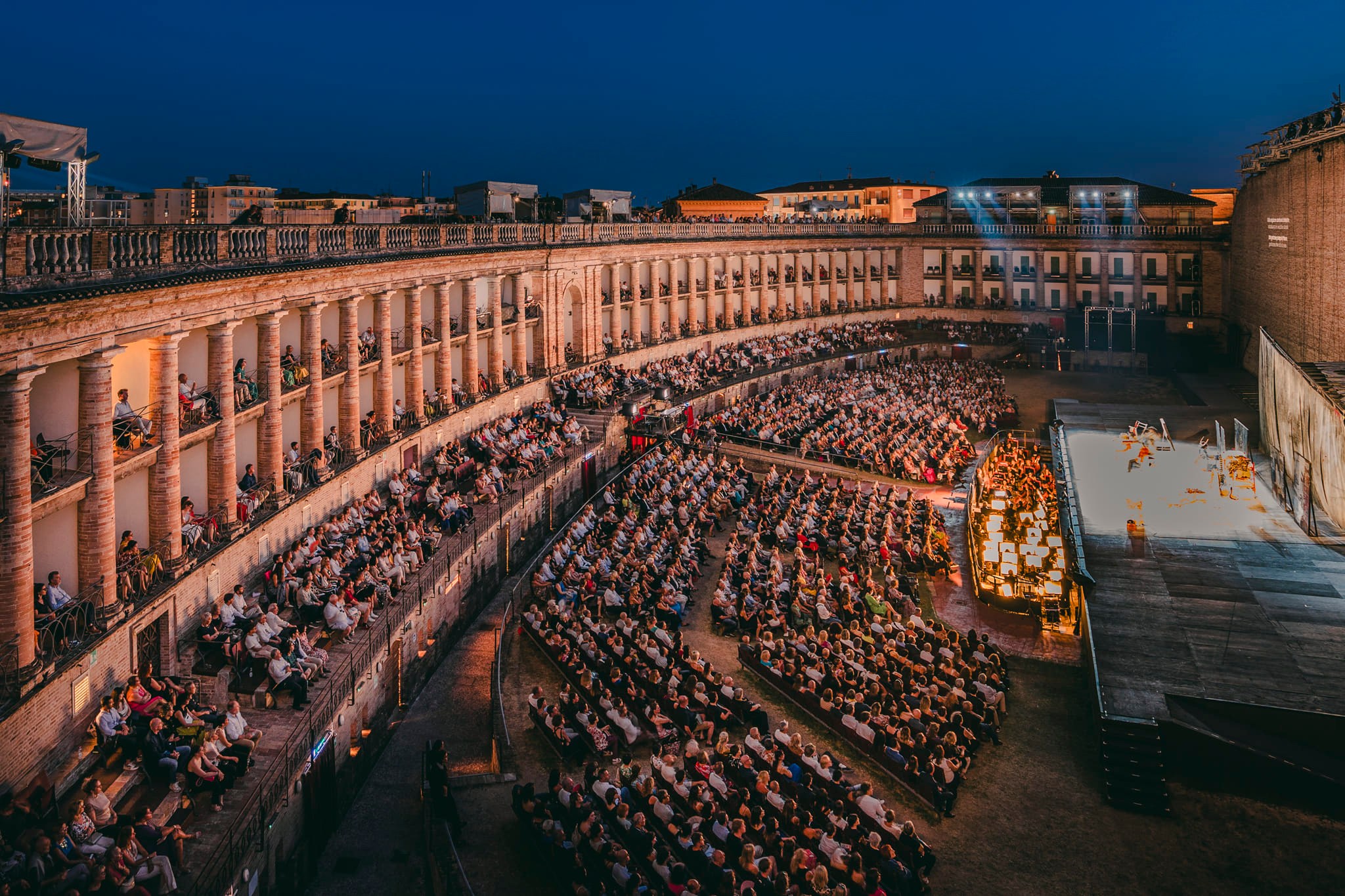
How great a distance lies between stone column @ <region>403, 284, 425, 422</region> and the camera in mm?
41781

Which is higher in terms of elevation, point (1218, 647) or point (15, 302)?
point (15, 302)

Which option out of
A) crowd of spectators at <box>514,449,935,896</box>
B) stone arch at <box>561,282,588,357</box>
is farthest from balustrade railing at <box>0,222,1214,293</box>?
crowd of spectators at <box>514,449,935,896</box>

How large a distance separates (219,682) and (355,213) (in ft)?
100

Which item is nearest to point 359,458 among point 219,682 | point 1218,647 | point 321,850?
point 219,682

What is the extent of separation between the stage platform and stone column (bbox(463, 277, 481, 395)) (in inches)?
1041

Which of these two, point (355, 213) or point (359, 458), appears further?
point (355, 213)

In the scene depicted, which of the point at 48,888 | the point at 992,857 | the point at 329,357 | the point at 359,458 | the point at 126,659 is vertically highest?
the point at 329,357

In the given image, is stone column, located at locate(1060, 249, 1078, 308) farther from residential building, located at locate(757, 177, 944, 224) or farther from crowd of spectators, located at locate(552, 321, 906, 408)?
residential building, located at locate(757, 177, 944, 224)

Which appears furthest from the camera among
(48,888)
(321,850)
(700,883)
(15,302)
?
(321,850)

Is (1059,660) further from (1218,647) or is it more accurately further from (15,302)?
(15,302)

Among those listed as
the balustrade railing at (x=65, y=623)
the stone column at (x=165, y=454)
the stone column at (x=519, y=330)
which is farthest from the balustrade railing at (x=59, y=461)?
the stone column at (x=519, y=330)

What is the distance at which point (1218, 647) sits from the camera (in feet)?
90.2

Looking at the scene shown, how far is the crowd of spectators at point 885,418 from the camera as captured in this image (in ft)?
169

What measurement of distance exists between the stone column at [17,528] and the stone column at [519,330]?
3345 cm
